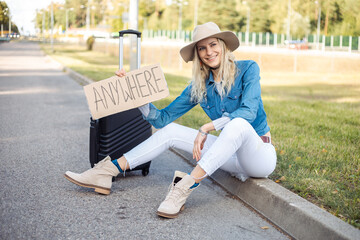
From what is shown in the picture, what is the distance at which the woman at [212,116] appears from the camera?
320 cm

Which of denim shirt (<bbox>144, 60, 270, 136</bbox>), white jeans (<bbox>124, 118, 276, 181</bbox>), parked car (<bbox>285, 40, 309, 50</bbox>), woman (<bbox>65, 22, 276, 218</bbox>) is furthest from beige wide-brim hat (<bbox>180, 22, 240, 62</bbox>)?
parked car (<bbox>285, 40, 309, 50</bbox>)

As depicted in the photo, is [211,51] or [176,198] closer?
[176,198]

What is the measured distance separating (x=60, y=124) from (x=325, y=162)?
13.5ft

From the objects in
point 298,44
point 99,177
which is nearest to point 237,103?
point 99,177

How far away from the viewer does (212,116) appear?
366cm

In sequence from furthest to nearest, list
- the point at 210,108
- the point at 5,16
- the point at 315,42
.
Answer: the point at 315,42 → the point at 5,16 → the point at 210,108

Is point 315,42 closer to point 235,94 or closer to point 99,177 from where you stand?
point 235,94

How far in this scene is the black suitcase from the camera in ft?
11.9

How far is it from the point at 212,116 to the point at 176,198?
871mm

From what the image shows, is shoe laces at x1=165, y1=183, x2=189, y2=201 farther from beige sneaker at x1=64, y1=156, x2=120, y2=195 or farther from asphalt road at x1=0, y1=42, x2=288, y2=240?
beige sneaker at x1=64, y1=156, x2=120, y2=195

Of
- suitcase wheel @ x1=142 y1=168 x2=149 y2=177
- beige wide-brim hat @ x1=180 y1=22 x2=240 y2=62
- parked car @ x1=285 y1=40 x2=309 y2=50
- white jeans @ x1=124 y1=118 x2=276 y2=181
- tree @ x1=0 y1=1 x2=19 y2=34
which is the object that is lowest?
suitcase wheel @ x1=142 y1=168 x2=149 y2=177

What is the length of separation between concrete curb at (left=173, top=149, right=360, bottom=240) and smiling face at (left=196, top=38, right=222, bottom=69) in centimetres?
96

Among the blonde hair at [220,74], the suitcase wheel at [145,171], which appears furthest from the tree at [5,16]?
the blonde hair at [220,74]

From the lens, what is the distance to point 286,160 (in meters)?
4.27
